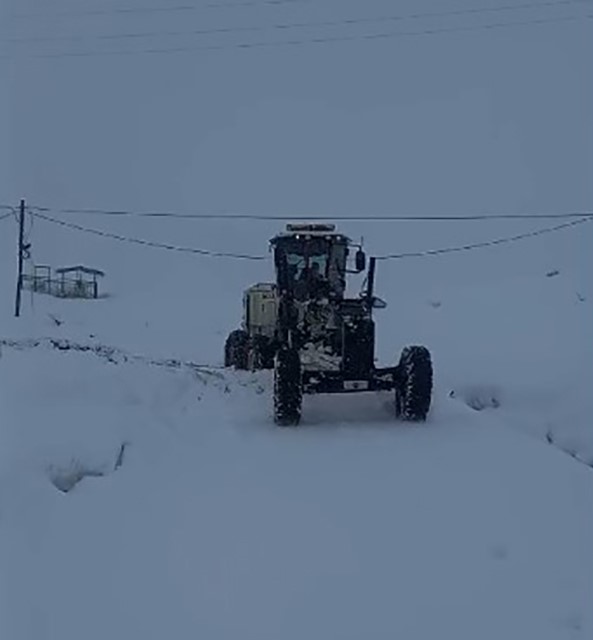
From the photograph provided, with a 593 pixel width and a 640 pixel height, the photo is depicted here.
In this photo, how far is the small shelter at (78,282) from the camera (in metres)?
34.6

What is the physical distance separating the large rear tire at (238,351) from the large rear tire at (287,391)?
359 centimetres

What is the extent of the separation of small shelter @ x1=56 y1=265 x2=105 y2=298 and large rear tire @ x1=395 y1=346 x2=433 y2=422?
2542 centimetres

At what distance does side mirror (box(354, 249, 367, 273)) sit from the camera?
1101cm

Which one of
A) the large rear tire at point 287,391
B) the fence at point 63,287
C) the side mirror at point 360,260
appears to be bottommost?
the large rear tire at point 287,391

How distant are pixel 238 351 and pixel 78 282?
75.4 ft

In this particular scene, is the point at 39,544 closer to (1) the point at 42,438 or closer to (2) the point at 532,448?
(1) the point at 42,438

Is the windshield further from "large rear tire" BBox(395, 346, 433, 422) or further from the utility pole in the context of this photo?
the utility pole

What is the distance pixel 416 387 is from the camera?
31.7 feet

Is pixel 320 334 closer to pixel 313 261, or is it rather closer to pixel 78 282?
pixel 313 261

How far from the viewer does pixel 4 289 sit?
3006 cm

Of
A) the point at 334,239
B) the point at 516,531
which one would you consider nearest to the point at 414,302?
the point at 334,239

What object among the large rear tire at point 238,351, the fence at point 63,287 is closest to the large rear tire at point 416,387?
the large rear tire at point 238,351

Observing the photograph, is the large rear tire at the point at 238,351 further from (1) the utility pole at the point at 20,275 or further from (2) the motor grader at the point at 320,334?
(1) the utility pole at the point at 20,275

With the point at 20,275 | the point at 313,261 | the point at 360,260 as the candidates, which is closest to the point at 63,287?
the point at 20,275
